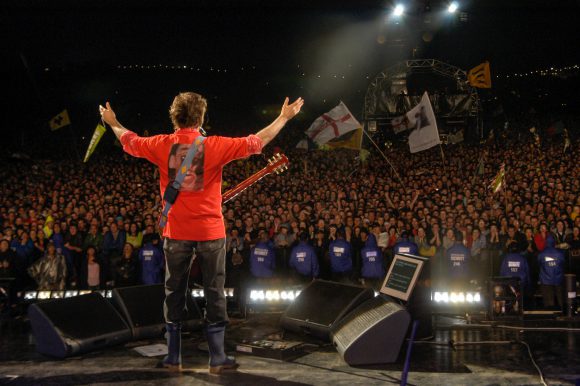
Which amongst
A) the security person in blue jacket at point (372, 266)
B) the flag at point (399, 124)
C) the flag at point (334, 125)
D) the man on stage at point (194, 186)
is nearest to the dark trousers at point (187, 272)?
the man on stage at point (194, 186)

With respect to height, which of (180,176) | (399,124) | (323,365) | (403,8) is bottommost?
(323,365)

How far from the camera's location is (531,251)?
9.66 metres

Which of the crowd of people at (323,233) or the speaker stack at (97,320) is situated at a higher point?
the crowd of people at (323,233)

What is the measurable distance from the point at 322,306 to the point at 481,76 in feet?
48.7

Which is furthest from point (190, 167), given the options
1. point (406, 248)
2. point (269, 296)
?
point (406, 248)

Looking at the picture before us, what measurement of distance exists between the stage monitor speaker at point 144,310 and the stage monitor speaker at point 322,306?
1.09 m

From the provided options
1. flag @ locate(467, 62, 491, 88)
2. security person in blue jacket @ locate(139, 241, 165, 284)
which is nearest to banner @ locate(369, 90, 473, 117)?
flag @ locate(467, 62, 491, 88)

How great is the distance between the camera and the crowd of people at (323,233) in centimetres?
959

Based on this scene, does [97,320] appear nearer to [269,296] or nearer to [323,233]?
Result: [269,296]

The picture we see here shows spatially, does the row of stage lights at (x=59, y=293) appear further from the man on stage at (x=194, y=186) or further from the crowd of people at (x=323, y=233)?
the man on stage at (x=194, y=186)

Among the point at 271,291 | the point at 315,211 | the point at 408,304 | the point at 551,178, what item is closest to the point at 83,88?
the point at 315,211

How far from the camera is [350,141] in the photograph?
50.8 feet

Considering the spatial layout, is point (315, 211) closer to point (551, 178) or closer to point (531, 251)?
point (531, 251)

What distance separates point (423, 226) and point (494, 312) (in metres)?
4.37
